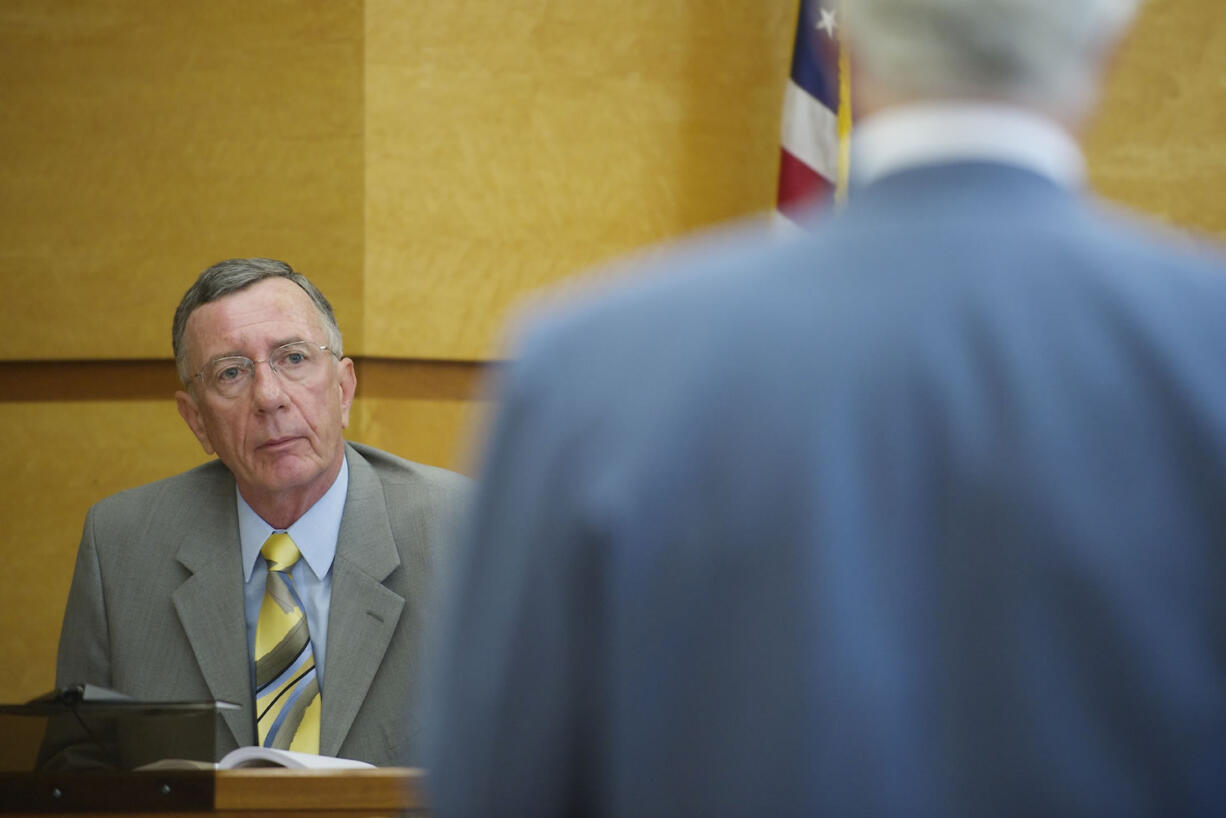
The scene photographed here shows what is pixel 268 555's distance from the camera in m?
2.95

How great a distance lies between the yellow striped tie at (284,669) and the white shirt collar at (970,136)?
2154mm

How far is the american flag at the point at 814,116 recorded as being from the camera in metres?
4.07

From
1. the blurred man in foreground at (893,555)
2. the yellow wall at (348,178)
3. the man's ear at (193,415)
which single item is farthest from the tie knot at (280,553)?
the blurred man in foreground at (893,555)

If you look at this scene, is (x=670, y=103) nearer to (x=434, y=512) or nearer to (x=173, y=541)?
(x=434, y=512)

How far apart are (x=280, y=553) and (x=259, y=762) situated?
77 centimetres

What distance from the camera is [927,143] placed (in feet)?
2.73

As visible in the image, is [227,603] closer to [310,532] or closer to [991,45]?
[310,532]

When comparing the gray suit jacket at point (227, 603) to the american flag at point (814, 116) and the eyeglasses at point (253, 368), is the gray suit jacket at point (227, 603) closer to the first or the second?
the eyeglasses at point (253, 368)

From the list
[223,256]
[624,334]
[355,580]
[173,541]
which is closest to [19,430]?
[223,256]

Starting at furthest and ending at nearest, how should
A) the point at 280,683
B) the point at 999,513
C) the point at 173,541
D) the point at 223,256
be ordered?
1. the point at 223,256
2. the point at 173,541
3. the point at 280,683
4. the point at 999,513

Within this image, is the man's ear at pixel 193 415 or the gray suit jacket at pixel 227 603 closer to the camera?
the gray suit jacket at pixel 227 603

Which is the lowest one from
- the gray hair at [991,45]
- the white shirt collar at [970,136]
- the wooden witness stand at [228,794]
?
the wooden witness stand at [228,794]

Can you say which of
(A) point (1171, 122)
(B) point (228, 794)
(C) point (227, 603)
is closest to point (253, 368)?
(C) point (227, 603)

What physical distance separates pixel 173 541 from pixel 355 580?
0.43 m
